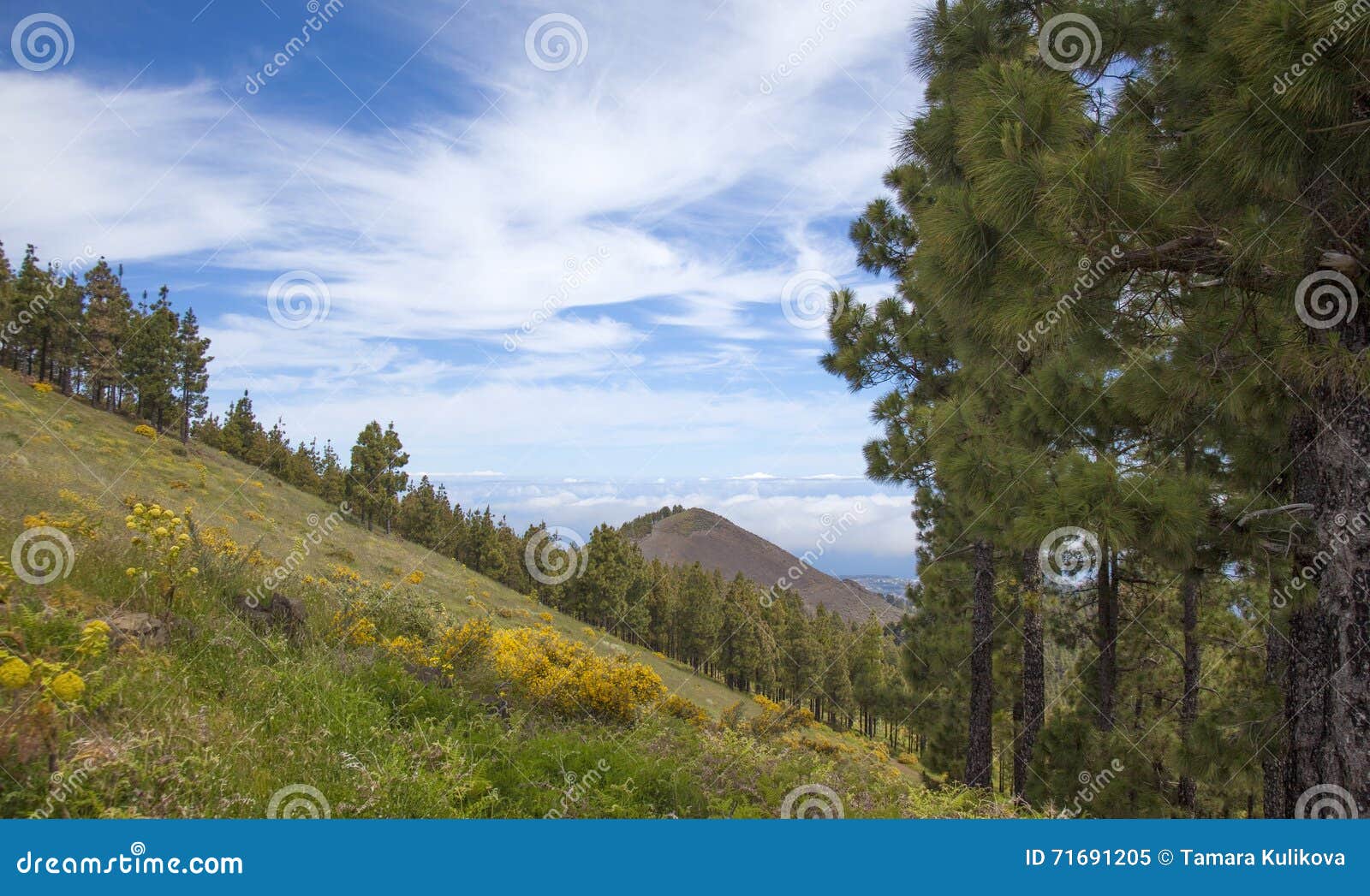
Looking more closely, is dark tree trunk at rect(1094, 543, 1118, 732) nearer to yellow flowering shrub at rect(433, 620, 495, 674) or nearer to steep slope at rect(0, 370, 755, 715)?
steep slope at rect(0, 370, 755, 715)

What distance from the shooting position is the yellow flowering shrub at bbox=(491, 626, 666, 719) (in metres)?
6.99

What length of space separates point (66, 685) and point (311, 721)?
1.56 metres

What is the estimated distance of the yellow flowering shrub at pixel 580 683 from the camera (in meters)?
6.99

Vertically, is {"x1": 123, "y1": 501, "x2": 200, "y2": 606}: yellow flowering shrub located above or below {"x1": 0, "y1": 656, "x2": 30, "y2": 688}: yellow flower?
above

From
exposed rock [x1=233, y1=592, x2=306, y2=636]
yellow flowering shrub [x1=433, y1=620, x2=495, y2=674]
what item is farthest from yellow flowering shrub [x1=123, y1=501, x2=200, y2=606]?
yellow flowering shrub [x1=433, y1=620, x2=495, y2=674]

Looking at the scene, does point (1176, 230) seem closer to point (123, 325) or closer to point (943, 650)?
point (943, 650)

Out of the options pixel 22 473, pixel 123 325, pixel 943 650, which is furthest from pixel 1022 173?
pixel 123 325

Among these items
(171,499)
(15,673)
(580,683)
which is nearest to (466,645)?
(580,683)

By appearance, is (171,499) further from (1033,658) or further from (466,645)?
(1033,658)

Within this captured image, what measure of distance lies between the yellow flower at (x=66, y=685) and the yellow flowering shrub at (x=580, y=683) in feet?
13.7

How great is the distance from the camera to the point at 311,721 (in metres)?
4.50

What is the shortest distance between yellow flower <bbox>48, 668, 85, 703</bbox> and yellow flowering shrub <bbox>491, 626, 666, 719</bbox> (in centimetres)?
418

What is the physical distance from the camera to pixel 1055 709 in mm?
12680

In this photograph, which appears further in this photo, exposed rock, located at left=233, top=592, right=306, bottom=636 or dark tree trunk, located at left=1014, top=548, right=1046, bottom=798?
dark tree trunk, located at left=1014, top=548, right=1046, bottom=798
